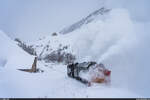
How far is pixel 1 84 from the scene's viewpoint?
7.43m

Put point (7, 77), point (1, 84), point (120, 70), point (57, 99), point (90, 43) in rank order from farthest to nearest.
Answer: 1. point (90, 43)
2. point (120, 70)
3. point (7, 77)
4. point (1, 84)
5. point (57, 99)

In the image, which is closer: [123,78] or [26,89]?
[26,89]

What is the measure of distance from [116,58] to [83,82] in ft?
13.6

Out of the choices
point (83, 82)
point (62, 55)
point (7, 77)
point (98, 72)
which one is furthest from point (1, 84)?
point (62, 55)

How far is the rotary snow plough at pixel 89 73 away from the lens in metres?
9.02

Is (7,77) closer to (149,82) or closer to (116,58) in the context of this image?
(116,58)

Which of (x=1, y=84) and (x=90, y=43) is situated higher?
(x=90, y=43)

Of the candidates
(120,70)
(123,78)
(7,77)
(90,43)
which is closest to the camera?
(7,77)

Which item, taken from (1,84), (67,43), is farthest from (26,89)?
(67,43)

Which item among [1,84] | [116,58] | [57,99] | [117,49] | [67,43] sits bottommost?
[57,99]

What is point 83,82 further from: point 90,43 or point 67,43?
point 67,43

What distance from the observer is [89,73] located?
991cm

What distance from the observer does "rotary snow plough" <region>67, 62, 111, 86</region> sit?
9016 millimetres

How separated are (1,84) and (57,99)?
328 cm
